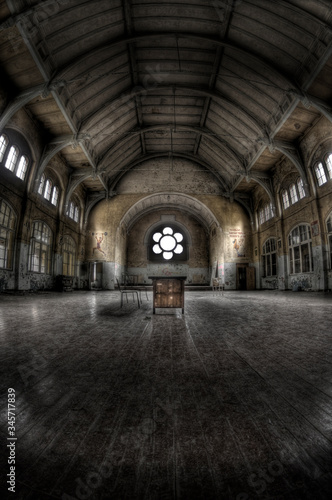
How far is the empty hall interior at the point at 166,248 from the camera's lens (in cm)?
106

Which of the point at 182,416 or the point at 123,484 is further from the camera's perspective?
the point at 182,416

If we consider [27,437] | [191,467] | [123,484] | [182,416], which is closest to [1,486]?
[27,437]

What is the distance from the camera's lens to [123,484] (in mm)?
867

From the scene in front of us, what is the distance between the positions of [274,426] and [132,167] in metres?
21.3

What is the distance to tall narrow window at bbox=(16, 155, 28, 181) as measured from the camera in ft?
39.5

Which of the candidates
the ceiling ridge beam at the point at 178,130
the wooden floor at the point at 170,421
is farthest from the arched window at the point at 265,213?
the wooden floor at the point at 170,421

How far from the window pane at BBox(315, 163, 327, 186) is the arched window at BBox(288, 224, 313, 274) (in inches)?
97.7

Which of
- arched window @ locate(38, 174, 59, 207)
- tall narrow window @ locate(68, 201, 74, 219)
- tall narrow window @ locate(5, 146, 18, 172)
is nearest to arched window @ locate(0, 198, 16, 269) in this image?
tall narrow window @ locate(5, 146, 18, 172)

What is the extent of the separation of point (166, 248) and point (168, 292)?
63.7 ft

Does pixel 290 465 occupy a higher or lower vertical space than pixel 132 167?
lower

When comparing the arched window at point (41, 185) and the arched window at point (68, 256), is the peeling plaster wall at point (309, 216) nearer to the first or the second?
the arched window at point (68, 256)

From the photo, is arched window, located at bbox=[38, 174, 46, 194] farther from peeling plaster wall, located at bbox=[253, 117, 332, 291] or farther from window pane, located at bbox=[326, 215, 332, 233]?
window pane, located at bbox=[326, 215, 332, 233]

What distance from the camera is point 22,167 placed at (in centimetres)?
1233

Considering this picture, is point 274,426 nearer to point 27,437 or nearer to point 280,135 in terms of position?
point 27,437
